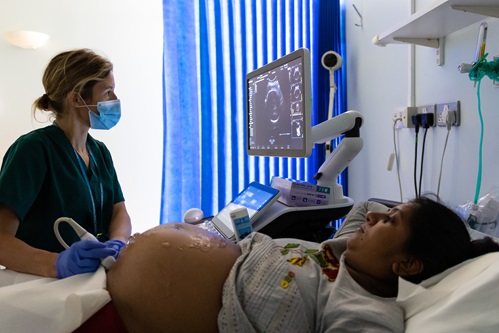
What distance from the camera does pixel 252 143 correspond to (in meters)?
1.92

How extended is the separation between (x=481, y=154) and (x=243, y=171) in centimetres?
143

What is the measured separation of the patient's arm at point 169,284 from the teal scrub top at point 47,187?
40 centimetres

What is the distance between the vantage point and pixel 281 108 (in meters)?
1.59

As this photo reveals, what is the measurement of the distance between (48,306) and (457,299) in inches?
32.8

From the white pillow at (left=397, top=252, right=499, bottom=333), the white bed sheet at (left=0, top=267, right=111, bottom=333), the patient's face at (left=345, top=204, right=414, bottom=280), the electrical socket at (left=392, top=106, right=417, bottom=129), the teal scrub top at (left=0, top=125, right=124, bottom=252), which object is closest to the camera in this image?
the white pillow at (left=397, top=252, right=499, bottom=333)

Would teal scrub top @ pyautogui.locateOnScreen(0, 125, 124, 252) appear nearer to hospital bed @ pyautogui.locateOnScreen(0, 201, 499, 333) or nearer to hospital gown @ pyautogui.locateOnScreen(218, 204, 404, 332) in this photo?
hospital bed @ pyautogui.locateOnScreen(0, 201, 499, 333)

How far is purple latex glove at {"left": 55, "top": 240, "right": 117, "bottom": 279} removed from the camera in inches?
36.9

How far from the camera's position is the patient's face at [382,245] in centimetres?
92

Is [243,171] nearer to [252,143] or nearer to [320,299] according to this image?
[252,143]

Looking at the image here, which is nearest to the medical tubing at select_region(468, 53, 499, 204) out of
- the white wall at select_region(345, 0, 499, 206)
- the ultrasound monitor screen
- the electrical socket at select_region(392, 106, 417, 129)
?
the white wall at select_region(345, 0, 499, 206)

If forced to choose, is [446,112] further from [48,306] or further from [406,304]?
[48,306]

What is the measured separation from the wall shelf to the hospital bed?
0.88 metres

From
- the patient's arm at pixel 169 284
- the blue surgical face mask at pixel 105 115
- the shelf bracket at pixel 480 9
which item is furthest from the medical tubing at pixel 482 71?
the blue surgical face mask at pixel 105 115

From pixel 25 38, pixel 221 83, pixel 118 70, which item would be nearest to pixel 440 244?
pixel 221 83
